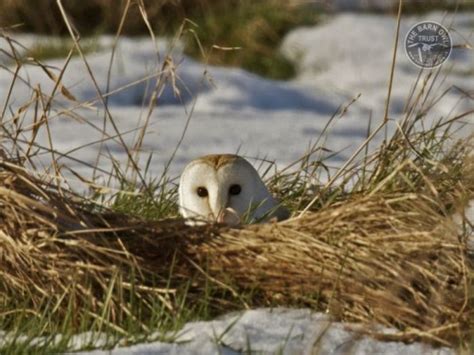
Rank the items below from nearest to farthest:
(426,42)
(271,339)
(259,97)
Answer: (271,339) < (426,42) < (259,97)

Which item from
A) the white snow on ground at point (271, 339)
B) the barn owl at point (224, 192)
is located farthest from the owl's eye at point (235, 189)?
the white snow on ground at point (271, 339)

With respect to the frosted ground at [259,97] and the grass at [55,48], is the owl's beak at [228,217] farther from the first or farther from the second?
the grass at [55,48]

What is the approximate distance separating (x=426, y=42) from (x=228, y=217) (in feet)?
3.96

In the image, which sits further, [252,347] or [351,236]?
[351,236]

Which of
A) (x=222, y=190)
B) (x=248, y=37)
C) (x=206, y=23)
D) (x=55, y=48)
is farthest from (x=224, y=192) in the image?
(x=206, y=23)

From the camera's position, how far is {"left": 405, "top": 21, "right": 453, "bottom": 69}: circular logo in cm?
468

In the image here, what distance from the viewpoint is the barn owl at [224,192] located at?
13.1ft

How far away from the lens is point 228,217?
4.01m

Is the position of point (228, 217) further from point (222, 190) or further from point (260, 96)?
point (260, 96)

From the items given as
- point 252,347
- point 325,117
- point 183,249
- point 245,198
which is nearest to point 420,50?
point 245,198

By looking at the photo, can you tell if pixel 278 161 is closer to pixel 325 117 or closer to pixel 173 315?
pixel 325 117

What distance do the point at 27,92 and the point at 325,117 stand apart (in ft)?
6.13

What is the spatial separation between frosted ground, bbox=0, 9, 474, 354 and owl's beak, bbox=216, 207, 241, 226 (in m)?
1.51

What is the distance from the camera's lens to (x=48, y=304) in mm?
3748
